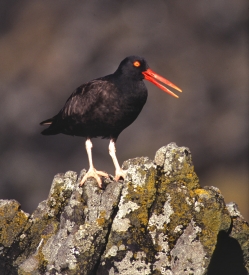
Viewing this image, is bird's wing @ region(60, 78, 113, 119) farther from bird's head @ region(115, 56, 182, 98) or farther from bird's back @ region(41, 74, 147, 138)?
bird's head @ region(115, 56, 182, 98)

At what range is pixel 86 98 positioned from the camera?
843 cm

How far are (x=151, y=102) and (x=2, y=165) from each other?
5.01m

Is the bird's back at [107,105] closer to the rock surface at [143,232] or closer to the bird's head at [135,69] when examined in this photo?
the bird's head at [135,69]

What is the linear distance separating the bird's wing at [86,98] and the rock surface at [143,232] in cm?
185

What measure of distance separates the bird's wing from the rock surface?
185cm

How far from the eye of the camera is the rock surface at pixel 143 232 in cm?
589

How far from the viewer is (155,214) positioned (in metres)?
6.13

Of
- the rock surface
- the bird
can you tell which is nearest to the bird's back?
the bird

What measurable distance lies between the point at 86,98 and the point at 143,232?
2.78 metres

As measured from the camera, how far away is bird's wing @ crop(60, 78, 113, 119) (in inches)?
326

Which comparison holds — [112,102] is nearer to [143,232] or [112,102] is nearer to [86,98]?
[86,98]

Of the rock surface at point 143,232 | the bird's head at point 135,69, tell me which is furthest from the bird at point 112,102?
the rock surface at point 143,232

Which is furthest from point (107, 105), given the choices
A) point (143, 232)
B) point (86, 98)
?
point (143, 232)

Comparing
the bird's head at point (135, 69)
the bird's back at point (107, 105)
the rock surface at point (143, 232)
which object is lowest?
the rock surface at point (143, 232)
